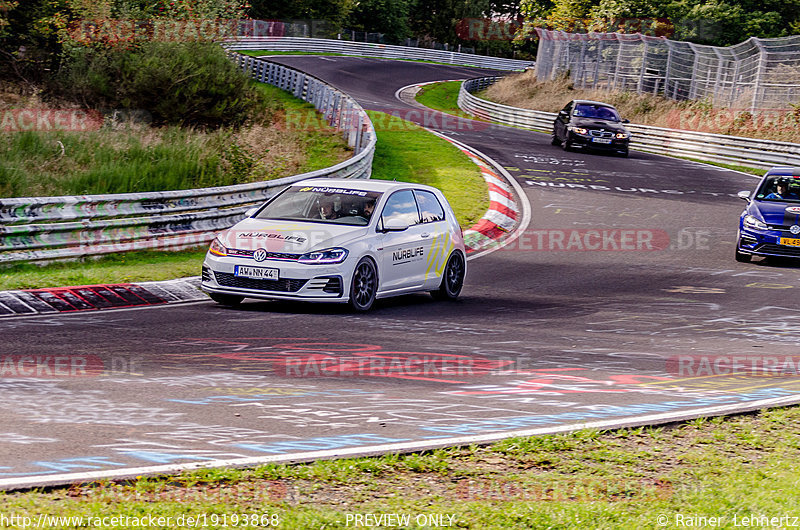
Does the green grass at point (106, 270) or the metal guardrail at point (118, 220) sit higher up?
the metal guardrail at point (118, 220)

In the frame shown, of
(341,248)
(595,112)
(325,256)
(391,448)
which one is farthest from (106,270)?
(595,112)

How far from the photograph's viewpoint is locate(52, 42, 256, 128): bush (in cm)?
3183

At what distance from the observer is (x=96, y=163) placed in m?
18.9

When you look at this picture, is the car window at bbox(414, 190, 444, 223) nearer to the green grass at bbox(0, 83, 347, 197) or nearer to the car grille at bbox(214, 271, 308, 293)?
the car grille at bbox(214, 271, 308, 293)

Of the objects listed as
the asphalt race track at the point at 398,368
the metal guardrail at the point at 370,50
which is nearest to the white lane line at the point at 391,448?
the asphalt race track at the point at 398,368

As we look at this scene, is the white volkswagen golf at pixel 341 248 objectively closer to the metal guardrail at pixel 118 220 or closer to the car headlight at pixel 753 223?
the metal guardrail at pixel 118 220

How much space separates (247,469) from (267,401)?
5.58 ft

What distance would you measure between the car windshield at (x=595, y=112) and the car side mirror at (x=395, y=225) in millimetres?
23949

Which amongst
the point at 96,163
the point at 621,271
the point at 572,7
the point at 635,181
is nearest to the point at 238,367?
the point at 621,271

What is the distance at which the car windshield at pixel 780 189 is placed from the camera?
17.9 m

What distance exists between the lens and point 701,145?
36.8m

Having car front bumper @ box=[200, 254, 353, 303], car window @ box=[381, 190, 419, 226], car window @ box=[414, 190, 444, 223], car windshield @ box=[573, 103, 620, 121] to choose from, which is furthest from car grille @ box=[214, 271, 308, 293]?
car windshield @ box=[573, 103, 620, 121]

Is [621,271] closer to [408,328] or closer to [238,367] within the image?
[408,328]

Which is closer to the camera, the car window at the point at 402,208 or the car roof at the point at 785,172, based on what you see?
the car window at the point at 402,208
